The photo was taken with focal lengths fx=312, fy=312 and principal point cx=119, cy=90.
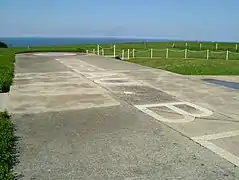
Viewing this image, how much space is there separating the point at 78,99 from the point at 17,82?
14.0 ft

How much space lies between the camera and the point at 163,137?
Answer: 5.26m

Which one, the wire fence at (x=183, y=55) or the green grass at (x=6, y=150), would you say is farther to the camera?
the wire fence at (x=183, y=55)

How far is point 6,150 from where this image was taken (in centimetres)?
431

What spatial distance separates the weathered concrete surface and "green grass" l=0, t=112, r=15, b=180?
141mm

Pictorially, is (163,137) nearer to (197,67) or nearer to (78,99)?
(78,99)

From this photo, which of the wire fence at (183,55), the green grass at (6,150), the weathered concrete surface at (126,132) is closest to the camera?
the green grass at (6,150)

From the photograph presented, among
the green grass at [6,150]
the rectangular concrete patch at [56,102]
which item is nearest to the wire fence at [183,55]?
the rectangular concrete patch at [56,102]

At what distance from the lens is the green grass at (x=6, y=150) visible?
3579 mm

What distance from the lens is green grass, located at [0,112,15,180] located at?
141 inches

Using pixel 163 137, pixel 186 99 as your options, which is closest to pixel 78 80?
pixel 186 99

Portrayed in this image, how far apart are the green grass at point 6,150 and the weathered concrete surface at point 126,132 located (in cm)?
14

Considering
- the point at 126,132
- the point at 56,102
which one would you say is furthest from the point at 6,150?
the point at 56,102

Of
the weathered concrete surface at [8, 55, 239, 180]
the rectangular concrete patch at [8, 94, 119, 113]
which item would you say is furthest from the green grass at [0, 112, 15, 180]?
the rectangular concrete patch at [8, 94, 119, 113]

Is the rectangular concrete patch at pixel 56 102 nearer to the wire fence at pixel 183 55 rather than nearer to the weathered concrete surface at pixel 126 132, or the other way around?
the weathered concrete surface at pixel 126 132
